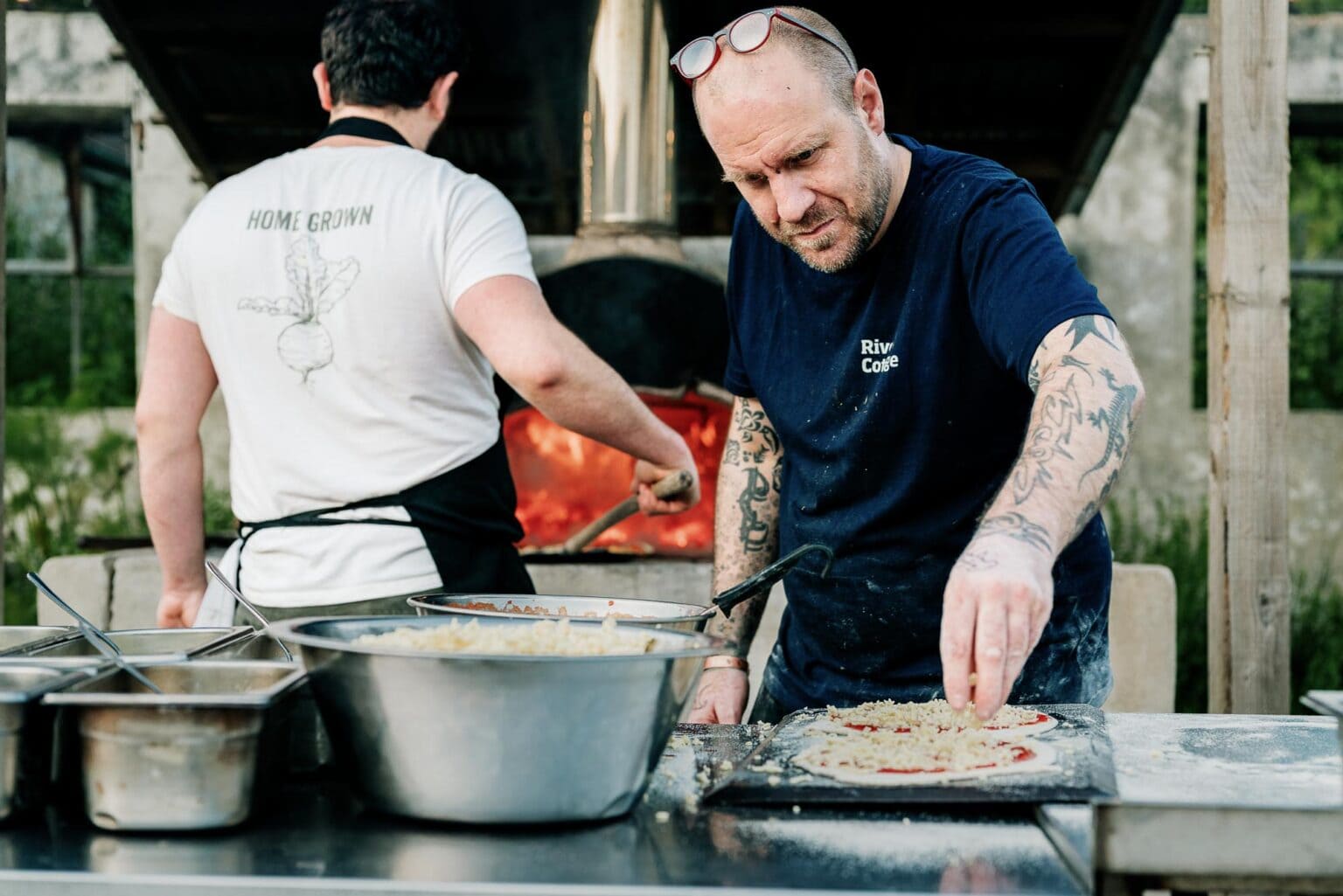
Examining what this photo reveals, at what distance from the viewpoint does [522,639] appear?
1.38 m

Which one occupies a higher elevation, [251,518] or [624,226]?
[624,226]

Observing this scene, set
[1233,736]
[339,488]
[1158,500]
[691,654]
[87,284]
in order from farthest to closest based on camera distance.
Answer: [87,284] < [1158,500] < [339,488] < [1233,736] < [691,654]

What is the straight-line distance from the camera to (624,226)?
4.95 metres

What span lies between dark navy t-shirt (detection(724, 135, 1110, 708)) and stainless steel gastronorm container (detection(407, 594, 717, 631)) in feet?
1.80

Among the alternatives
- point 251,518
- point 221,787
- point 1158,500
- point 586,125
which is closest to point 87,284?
point 586,125

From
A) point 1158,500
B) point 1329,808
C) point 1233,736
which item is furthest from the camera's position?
point 1158,500

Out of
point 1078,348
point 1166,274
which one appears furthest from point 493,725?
point 1166,274

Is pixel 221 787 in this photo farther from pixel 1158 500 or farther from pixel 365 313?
pixel 1158 500

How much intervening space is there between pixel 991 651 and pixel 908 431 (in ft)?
2.60

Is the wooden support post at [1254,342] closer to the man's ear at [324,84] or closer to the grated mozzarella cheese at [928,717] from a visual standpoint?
the grated mozzarella cheese at [928,717]

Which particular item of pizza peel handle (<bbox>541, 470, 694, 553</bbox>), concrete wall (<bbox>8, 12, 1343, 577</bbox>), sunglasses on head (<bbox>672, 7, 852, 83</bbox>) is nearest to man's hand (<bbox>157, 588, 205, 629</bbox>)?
pizza peel handle (<bbox>541, 470, 694, 553</bbox>)

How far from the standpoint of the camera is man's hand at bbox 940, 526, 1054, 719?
1.33 metres

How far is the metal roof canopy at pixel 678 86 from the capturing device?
537cm

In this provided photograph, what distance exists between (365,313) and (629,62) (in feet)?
9.39
